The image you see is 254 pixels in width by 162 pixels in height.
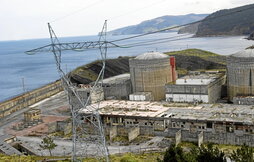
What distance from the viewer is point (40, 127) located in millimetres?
39969

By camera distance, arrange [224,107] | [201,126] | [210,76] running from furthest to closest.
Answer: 1. [210,76]
2. [224,107]
3. [201,126]

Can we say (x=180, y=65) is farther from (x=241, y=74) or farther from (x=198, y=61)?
(x=241, y=74)

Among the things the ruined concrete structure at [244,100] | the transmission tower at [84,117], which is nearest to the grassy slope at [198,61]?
the ruined concrete structure at [244,100]

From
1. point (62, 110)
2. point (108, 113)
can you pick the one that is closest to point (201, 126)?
point (108, 113)

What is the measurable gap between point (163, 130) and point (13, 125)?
20821mm

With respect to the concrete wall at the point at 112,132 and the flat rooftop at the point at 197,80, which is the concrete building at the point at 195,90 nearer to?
the flat rooftop at the point at 197,80

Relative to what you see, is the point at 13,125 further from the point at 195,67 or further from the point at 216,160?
the point at 195,67

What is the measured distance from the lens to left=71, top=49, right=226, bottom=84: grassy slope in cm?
7262

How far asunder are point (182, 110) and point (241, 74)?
373 inches

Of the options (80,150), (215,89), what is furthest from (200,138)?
(215,89)

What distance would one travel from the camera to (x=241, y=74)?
39625 millimetres

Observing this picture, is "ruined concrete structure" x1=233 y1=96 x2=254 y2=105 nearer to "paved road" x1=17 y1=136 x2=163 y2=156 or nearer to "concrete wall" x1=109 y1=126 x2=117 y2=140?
"paved road" x1=17 y1=136 x2=163 y2=156

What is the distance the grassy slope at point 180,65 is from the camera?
72.6 meters

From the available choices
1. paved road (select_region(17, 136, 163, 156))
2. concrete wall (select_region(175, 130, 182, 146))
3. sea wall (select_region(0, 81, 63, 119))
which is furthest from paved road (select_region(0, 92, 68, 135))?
concrete wall (select_region(175, 130, 182, 146))
